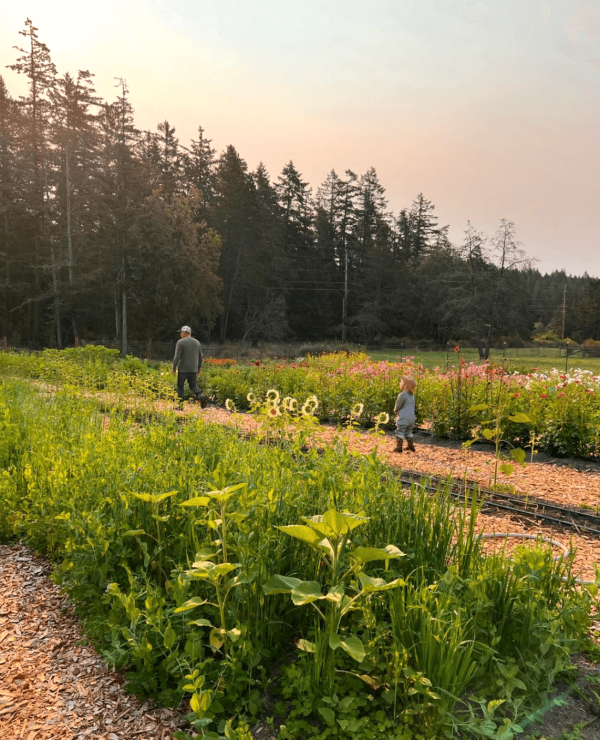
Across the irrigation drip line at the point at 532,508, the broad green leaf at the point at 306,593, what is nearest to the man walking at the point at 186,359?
the irrigation drip line at the point at 532,508

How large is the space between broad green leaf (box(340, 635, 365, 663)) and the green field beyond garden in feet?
0.04

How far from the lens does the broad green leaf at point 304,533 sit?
1875mm

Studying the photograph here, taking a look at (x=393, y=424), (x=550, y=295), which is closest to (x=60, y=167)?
(x=393, y=424)

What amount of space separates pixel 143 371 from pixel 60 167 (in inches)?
998

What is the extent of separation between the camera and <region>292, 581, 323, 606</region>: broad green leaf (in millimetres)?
1793

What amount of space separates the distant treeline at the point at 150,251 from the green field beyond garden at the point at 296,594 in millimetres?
26757

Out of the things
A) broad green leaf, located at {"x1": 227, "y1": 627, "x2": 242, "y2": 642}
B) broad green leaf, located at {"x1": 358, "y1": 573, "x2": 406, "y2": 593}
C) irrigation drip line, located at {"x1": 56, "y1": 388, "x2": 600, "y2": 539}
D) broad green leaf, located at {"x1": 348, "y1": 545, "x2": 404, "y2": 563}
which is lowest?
irrigation drip line, located at {"x1": 56, "y1": 388, "x2": 600, "y2": 539}

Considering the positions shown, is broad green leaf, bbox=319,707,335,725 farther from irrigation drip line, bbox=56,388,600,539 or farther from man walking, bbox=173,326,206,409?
man walking, bbox=173,326,206,409

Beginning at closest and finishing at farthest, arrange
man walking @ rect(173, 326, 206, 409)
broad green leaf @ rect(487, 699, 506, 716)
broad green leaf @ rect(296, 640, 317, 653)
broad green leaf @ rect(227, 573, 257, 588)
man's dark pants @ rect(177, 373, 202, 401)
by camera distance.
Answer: broad green leaf @ rect(487, 699, 506, 716) → broad green leaf @ rect(296, 640, 317, 653) → broad green leaf @ rect(227, 573, 257, 588) → man walking @ rect(173, 326, 206, 409) → man's dark pants @ rect(177, 373, 202, 401)

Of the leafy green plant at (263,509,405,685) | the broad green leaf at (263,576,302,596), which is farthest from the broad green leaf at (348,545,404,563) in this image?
the broad green leaf at (263,576,302,596)

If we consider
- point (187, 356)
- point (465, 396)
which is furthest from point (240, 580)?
point (187, 356)

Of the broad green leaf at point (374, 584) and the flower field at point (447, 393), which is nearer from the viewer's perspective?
the broad green leaf at point (374, 584)

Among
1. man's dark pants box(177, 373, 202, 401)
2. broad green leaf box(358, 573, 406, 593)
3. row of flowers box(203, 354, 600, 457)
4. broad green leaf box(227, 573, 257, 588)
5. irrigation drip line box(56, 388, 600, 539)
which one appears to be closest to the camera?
broad green leaf box(358, 573, 406, 593)

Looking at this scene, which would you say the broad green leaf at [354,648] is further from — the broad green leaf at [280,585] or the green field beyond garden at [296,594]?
the broad green leaf at [280,585]
